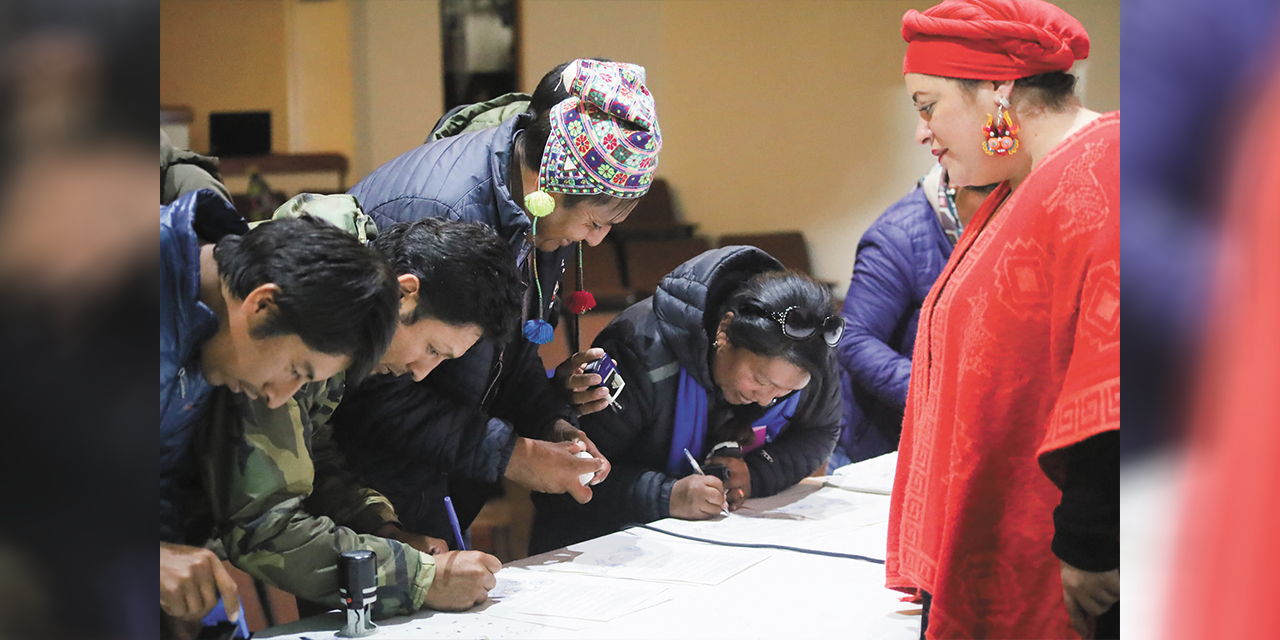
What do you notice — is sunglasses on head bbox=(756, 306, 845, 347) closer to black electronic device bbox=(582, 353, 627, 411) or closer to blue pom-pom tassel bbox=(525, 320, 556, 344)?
black electronic device bbox=(582, 353, 627, 411)

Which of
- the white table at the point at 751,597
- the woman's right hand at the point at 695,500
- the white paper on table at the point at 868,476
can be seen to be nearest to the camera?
the white table at the point at 751,597

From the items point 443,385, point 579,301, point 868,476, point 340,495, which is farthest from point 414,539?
point 868,476

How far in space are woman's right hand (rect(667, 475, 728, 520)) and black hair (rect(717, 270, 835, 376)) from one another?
0.28 metres

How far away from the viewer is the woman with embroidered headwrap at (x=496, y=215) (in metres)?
1.62

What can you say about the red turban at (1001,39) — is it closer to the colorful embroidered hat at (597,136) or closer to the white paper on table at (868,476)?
the colorful embroidered hat at (597,136)

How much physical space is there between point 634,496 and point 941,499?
787 mm

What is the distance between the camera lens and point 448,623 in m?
1.44

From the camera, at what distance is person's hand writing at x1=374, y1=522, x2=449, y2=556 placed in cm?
158

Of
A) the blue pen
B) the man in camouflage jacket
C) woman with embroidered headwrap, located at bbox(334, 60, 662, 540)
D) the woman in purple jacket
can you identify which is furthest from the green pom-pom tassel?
the woman in purple jacket

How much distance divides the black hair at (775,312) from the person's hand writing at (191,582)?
113 cm

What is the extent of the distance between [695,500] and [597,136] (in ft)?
2.55
